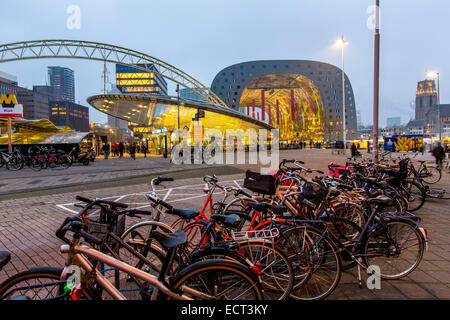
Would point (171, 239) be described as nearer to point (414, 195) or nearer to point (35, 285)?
point (35, 285)

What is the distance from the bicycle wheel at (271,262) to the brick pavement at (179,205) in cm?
64

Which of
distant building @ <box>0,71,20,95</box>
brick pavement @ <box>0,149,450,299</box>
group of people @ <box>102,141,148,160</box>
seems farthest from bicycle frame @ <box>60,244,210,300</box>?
distant building @ <box>0,71,20,95</box>

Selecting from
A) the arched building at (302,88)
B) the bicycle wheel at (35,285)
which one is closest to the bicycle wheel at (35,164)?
the bicycle wheel at (35,285)

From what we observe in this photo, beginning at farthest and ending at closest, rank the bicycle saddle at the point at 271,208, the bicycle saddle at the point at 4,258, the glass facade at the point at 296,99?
the glass facade at the point at 296,99 → the bicycle saddle at the point at 271,208 → the bicycle saddle at the point at 4,258

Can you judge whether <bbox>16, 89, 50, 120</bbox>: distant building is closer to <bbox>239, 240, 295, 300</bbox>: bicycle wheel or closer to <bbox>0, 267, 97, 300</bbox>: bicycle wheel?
<bbox>0, 267, 97, 300</bbox>: bicycle wheel

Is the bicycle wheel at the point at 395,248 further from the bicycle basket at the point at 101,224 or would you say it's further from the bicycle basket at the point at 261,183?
the bicycle basket at the point at 101,224

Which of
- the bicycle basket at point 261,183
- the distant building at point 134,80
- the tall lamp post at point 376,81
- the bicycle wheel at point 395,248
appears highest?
the distant building at point 134,80

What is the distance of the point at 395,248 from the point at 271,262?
Answer: 1.68m

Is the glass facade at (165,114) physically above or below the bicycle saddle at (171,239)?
above

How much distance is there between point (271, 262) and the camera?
97.4 inches

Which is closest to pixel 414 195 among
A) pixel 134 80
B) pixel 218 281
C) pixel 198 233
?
pixel 198 233

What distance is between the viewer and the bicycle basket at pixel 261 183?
3.88 metres

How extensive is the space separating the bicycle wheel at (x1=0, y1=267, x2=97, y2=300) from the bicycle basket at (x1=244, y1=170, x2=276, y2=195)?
2.67 metres

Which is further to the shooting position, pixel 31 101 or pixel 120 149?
pixel 31 101
